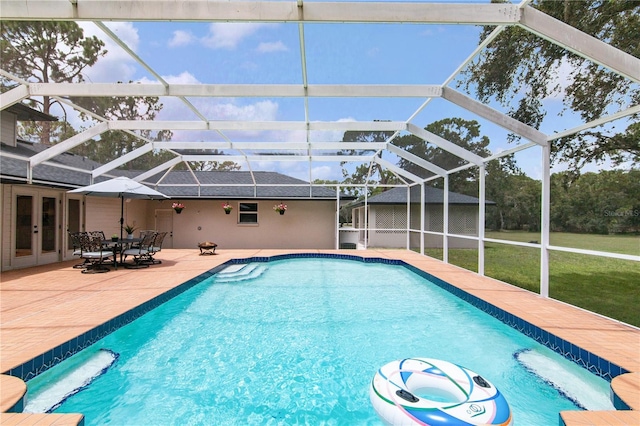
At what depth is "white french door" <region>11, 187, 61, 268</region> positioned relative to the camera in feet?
27.7

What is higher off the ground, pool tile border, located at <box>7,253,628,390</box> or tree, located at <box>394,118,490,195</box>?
tree, located at <box>394,118,490,195</box>

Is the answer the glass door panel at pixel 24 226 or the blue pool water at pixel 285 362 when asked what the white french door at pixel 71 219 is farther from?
the blue pool water at pixel 285 362

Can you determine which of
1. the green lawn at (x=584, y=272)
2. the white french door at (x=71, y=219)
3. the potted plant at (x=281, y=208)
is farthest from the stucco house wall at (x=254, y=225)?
the green lawn at (x=584, y=272)

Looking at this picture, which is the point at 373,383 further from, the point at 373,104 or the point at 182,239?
the point at 182,239

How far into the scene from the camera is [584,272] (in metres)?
12.2

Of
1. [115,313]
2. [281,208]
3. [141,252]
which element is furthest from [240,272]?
[281,208]

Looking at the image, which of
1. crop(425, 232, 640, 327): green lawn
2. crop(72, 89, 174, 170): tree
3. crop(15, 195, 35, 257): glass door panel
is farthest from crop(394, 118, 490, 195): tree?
crop(15, 195, 35, 257): glass door panel

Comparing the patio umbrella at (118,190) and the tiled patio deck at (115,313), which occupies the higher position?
the patio umbrella at (118,190)

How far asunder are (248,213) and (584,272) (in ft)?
45.1

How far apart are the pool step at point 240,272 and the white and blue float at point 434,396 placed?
6.21 meters

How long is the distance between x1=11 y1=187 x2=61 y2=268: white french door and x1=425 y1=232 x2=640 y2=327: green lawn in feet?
40.5

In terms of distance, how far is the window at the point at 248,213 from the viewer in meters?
15.5

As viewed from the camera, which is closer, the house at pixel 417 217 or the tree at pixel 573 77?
the tree at pixel 573 77

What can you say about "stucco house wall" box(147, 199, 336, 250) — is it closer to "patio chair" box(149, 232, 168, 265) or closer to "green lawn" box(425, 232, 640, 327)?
"green lawn" box(425, 232, 640, 327)
